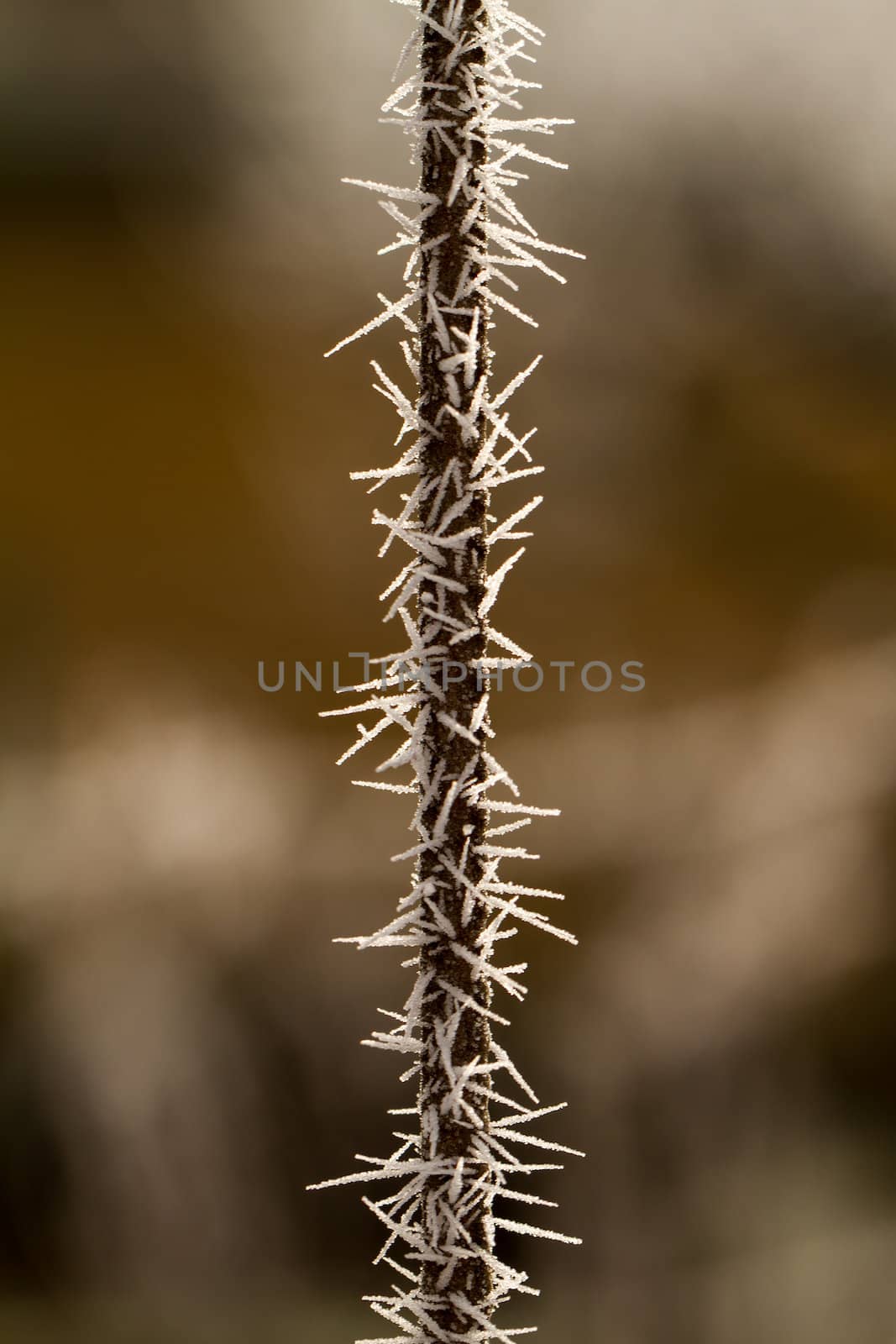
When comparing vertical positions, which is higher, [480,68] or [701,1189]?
[480,68]

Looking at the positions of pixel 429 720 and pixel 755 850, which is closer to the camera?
pixel 429 720

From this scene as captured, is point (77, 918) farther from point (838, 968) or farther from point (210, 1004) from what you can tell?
point (838, 968)

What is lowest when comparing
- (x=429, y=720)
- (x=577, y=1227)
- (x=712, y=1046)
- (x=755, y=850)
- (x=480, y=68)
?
(x=577, y=1227)

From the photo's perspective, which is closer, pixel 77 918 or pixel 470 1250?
pixel 470 1250

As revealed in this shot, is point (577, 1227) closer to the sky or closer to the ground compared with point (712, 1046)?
closer to the ground

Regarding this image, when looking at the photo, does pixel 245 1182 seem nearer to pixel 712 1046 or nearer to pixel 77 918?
pixel 77 918

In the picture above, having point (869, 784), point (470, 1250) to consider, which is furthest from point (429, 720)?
point (869, 784)

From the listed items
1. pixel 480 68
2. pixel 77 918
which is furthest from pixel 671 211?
pixel 77 918
